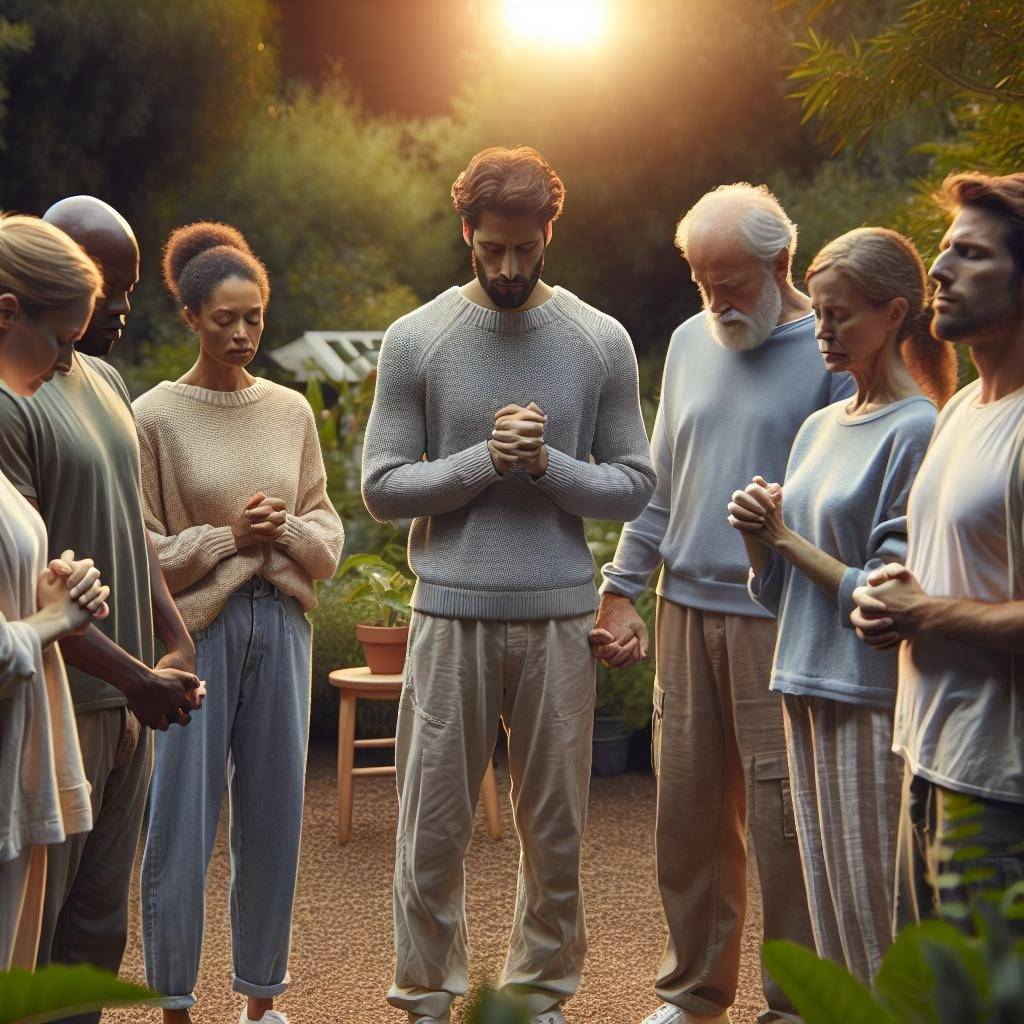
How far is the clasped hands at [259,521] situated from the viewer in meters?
2.96

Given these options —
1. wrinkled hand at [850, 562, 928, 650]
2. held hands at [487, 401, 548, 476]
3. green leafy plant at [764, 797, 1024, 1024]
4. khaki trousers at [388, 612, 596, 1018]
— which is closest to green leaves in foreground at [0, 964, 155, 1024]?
green leafy plant at [764, 797, 1024, 1024]

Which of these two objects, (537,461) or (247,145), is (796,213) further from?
(537,461)

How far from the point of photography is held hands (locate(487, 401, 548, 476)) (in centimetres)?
276

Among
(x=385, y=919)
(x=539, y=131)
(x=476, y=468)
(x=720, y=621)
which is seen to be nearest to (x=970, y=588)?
(x=720, y=621)

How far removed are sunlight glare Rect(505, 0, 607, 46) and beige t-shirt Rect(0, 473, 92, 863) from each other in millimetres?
11567

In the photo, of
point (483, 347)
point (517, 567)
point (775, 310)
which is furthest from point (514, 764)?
point (775, 310)

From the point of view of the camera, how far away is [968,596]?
190cm

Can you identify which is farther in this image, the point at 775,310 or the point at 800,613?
the point at 775,310

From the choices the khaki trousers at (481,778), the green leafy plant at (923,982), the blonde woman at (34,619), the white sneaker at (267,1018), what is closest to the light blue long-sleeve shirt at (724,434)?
the khaki trousers at (481,778)

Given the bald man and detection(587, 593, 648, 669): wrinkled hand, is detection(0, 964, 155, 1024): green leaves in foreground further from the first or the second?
detection(587, 593, 648, 669): wrinkled hand

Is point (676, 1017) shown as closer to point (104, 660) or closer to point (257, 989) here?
point (257, 989)

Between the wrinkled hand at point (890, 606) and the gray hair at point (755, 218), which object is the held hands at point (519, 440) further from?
the wrinkled hand at point (890, 606)

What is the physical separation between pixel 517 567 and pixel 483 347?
439 millimetres

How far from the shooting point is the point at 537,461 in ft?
9.22
